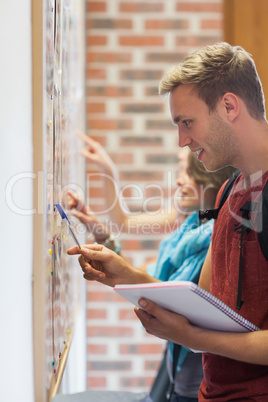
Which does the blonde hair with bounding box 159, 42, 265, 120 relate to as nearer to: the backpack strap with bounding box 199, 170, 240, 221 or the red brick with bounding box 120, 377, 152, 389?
the backpack strap with bounding box 199, 170, 240, 221

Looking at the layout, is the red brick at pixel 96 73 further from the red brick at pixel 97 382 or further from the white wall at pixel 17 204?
the white wall at pixel 17 204

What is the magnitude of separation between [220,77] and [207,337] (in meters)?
0.46

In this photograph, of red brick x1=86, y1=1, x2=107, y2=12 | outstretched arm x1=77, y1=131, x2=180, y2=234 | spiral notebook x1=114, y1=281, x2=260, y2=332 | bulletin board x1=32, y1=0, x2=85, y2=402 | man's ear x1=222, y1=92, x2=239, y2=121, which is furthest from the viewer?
red brick x1=86, y1=1, x2=107, y2=12

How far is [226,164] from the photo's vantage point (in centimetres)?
102

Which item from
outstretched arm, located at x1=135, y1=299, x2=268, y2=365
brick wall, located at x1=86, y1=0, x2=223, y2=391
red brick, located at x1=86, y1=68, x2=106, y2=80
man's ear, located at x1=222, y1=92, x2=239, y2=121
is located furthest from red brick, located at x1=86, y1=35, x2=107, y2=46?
outstretched arm, located at x1=135, y1=299, x2=268, y2=365

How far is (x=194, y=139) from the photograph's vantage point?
1.04m

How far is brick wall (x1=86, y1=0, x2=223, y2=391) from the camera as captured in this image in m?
2.24

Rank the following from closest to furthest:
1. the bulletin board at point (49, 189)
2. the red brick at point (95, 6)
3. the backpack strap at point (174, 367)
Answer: the bulletin board at point (49, 189)
the backpack strap at point (174, 367)
the red brick at point (95, 6)

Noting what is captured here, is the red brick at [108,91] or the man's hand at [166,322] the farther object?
the red brick at [108,91]

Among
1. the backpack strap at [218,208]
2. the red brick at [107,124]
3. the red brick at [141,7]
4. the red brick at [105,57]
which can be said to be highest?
the red brick at [141,7]

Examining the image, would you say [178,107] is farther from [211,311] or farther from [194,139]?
[211,311]

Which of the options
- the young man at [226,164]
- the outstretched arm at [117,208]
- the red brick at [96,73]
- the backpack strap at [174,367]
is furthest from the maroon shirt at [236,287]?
Result: the red brick at [96,73]

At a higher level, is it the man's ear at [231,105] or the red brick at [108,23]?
Answer: the red brick at [108,23]

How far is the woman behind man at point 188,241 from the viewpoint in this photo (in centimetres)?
149
